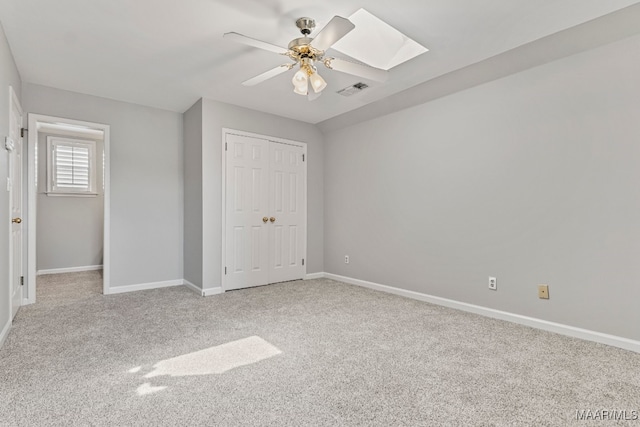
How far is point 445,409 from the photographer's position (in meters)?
1.64

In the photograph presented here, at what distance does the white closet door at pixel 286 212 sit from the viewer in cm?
466

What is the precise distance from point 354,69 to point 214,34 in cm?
114

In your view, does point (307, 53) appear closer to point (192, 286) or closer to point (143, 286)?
point (192, 286)

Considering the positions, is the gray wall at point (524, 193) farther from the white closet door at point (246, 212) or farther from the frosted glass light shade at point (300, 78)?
the frosted glass light shade at point (300, 78)

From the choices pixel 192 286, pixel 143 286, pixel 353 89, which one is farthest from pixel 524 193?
pixel 143 286

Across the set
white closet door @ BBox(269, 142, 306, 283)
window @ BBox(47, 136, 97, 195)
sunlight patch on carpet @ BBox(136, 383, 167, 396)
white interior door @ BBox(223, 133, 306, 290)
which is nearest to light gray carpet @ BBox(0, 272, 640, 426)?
sunlight patch on carpet @ BBox(136, 383, 167, 396)

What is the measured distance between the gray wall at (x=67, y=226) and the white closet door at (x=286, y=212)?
11.3 ft

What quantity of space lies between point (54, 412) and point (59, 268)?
16.1ft

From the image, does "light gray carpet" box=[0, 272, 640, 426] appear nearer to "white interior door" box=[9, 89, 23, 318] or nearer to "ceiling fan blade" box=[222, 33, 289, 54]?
"white interior door" box=[9, 89, 23, 318]

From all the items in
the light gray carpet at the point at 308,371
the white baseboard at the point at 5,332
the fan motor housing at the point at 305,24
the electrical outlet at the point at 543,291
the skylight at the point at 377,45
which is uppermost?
the skylight at the point at 377,45

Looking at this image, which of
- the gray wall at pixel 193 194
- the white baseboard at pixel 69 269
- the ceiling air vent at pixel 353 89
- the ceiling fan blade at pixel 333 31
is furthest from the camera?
the white baseboard at pixel 69 269

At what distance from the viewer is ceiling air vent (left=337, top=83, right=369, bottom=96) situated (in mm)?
3571

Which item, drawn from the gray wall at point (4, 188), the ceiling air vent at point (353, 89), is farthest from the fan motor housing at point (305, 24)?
the gray wall at point (4, 188)

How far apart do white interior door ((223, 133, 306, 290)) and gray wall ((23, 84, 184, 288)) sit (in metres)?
0.86
